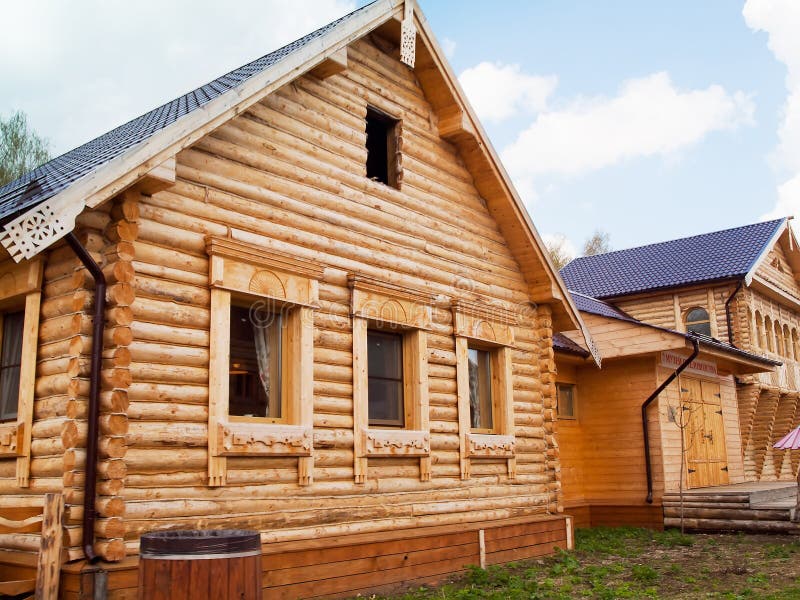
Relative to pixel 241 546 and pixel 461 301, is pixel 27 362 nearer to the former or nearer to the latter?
pixel 241 546

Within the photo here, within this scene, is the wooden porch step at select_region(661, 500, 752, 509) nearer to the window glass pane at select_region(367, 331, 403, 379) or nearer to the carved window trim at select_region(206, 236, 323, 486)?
the window glass pane at select_region(367, 331, 403, 379)

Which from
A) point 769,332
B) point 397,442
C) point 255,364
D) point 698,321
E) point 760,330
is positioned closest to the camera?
point 255,364

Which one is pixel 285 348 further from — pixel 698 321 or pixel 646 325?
pixel 698 321

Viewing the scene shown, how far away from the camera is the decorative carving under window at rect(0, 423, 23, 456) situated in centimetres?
798

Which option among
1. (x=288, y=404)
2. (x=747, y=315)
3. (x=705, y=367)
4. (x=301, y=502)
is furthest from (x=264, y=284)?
(x=747, y=315)

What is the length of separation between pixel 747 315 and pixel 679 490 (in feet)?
26.2

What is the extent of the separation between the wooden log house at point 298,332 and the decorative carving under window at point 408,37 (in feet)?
0.10

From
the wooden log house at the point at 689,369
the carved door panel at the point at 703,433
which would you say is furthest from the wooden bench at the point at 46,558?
the carved door panel at the point at 703,433

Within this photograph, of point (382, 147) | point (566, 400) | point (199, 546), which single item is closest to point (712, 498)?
point (566, 400)

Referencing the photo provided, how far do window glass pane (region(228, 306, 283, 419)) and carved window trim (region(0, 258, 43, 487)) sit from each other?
1922 millimetres

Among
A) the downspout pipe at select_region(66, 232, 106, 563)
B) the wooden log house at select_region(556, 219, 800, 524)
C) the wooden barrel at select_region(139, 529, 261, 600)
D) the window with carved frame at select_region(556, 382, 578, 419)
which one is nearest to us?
the wooden barrel at select_region(139, 529, 261, 600)

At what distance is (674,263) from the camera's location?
2503 centimetres

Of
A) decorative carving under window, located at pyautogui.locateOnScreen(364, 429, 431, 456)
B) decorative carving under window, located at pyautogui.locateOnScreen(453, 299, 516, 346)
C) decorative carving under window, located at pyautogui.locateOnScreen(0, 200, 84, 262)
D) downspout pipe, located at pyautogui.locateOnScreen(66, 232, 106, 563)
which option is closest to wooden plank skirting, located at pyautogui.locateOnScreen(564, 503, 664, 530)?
decorative carving under window, located at pyautogui.locateOnScreen(453, 299, 516, 346)

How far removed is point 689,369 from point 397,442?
10379mm
